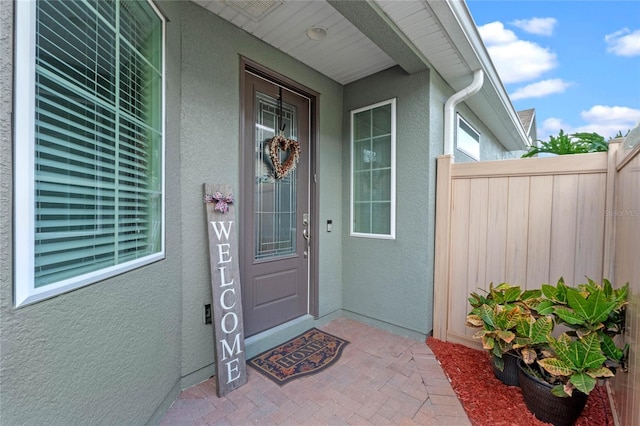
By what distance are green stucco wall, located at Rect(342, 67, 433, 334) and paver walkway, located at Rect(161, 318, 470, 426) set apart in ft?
1.93

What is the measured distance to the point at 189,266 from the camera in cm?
208

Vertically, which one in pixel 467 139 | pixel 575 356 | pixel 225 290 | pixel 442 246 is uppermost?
pixel 467 139

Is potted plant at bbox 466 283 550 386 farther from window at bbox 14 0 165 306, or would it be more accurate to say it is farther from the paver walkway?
window at bbox 14 0 165 306

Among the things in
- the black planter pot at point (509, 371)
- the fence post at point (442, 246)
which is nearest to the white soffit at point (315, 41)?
the fence post at point (442, 246)

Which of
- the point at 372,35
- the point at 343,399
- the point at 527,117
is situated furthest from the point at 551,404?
the point at 527,117

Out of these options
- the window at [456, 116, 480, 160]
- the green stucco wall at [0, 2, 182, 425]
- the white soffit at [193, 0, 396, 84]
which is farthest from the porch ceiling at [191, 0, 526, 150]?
the green stucco wall at [0, 2, 182, 425]

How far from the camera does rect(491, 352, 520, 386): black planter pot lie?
6.74 feet

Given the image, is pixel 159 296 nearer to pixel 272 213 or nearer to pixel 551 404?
pixel 272 213

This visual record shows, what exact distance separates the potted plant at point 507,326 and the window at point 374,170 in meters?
1.18

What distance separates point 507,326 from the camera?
76.6 inches

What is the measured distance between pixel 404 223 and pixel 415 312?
946 mm

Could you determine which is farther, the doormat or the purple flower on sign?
the doormat

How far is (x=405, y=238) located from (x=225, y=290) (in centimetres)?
189

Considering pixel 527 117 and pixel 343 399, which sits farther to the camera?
pixel 527 117
